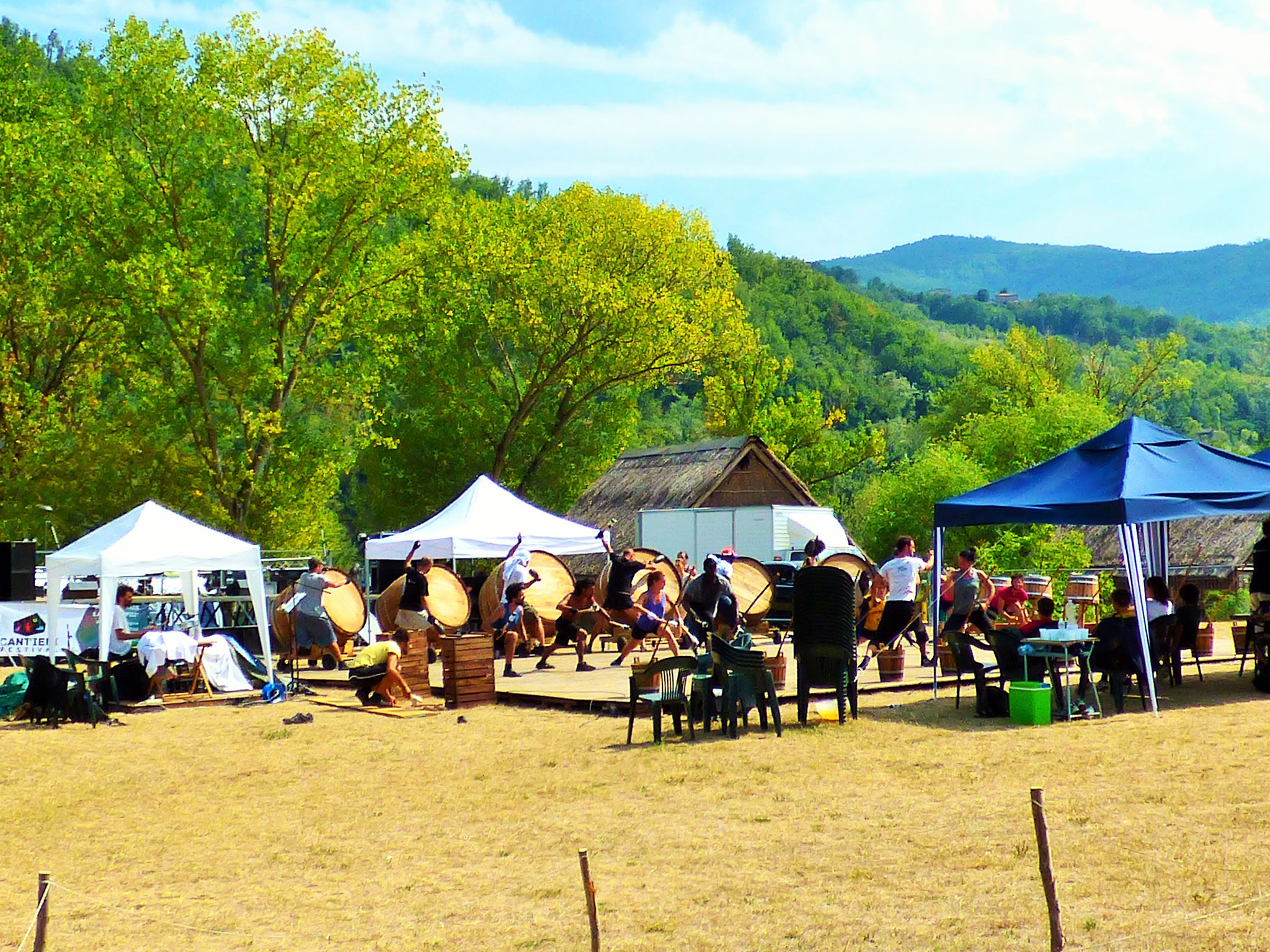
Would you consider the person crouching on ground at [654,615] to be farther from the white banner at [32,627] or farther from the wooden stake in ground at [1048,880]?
the wooden stake in ground at [1048,880]

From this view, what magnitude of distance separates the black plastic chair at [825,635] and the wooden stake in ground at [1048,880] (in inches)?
251

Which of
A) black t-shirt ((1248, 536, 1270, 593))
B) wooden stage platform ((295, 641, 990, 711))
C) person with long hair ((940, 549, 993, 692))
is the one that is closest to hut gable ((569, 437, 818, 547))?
wooden stage platform ((295, 641, 990, 711))

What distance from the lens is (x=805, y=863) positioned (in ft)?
25.4

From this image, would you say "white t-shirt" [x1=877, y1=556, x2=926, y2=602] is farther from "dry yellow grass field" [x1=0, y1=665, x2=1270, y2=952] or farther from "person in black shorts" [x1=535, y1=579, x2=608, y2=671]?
"person in black shorts" [x1=535, y1=579, x2=608, y2=671]

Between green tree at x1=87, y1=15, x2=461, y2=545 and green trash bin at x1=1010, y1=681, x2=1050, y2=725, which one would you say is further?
green tree at x1=87, y1=15, x2=461, y2=545

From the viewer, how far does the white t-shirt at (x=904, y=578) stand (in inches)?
610

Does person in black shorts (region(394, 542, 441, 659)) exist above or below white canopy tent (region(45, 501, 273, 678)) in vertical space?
below

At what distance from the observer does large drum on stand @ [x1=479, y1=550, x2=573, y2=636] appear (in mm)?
19875

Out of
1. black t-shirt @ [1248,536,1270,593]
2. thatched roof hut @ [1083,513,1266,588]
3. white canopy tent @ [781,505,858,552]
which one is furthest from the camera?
thatched roof hut @ [1083,513,1266,588]

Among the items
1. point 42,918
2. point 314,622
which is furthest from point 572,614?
point 42,918

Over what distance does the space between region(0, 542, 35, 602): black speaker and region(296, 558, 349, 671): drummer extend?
197 inches

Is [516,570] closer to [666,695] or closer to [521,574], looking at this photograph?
[521,574]

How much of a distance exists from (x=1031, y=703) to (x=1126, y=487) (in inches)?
94.9

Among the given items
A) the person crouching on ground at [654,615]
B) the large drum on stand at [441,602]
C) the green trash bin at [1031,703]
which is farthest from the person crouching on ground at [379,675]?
the green trash bin at [1031,703]
